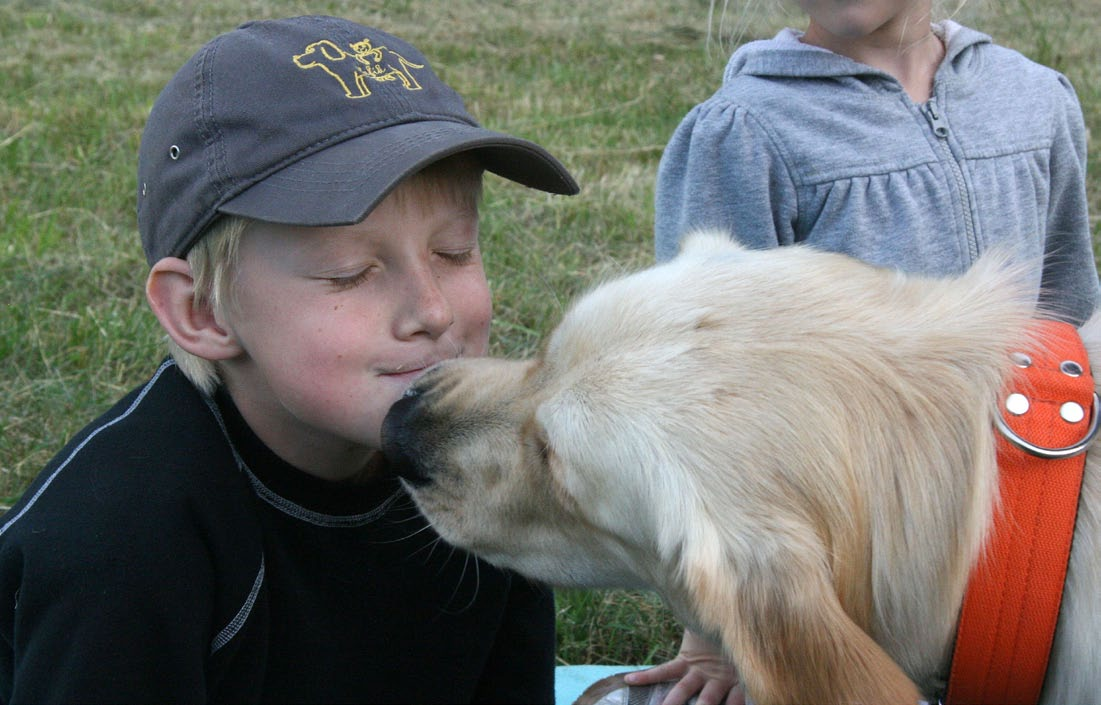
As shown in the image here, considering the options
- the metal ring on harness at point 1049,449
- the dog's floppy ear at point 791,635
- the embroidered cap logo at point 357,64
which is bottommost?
the dog's floppy ear at point 791,635

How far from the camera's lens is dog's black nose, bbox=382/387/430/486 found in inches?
88.5

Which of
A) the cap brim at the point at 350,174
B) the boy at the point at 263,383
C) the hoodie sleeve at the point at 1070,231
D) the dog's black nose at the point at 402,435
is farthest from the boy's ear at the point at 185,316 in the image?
the hoodie sleeve at the point at 1070,231

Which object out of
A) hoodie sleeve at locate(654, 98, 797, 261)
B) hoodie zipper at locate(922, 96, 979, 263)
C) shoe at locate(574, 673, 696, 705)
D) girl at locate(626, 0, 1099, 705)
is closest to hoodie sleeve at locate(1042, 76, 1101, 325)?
girl at locate(626, 0, 1099, 705)

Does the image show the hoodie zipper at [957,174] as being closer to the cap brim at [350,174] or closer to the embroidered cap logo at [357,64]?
the cap brim at [350,174]

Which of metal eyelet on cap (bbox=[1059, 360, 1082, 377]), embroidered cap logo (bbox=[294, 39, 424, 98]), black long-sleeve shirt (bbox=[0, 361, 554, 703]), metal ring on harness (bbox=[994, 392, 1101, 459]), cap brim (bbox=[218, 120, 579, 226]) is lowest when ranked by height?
black long-sleeve shirt (bbox=[0, 361, 554, 703])

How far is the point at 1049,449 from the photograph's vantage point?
1.85 meters

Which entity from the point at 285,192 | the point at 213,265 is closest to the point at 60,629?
the point at 213,265

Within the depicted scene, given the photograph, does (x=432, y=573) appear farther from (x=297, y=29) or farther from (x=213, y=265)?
(x=297, y=29)

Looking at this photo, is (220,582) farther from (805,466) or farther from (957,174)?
(957,174)

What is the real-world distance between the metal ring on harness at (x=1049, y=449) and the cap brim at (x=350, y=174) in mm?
1161

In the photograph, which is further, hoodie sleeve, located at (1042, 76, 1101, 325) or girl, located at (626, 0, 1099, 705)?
hoodie sleeve, located at (1042, 76, 1101, 325)

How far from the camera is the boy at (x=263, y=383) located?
83.9 inches

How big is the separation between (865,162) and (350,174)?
4.76 ft

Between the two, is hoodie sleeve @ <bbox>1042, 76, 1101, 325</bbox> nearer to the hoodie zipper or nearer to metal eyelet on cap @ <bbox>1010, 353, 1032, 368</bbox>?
the hoodie zipper
